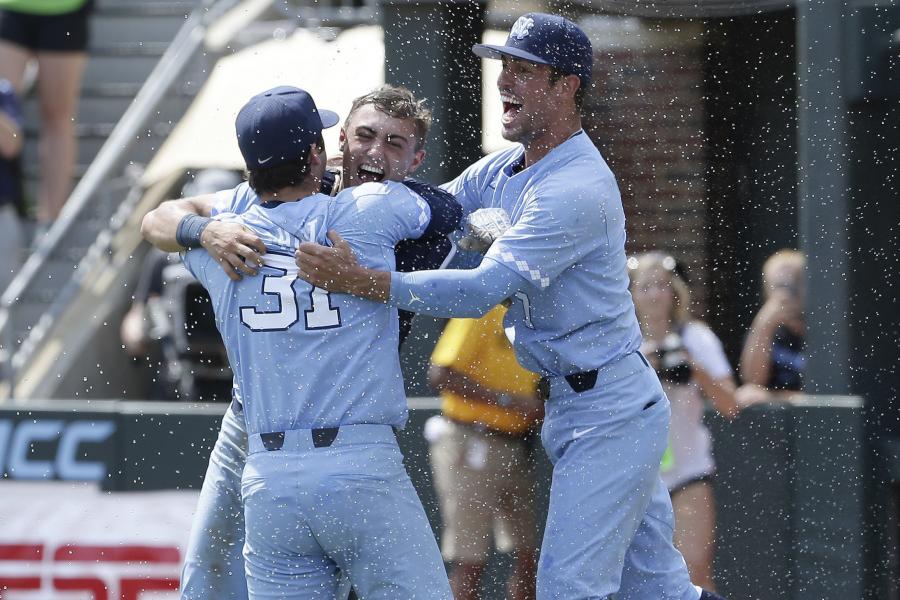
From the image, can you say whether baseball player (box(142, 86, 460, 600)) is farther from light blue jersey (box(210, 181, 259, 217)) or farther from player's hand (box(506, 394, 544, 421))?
player's hand (box(506, 394, 544, 421))

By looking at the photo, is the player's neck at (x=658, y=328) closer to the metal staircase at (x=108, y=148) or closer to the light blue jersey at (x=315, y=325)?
the light blue jersey at (x=315, y=325)

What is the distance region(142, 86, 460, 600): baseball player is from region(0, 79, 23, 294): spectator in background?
3.59m

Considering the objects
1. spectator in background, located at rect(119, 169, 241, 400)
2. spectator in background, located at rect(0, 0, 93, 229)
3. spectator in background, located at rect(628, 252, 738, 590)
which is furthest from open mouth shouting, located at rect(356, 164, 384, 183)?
spectator in background, located at rect(0, 0, 93, 229)

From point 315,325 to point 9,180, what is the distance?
14.5 feet

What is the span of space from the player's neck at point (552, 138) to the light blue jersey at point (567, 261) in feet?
0.11

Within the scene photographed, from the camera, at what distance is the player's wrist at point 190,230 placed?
4113 millimetres

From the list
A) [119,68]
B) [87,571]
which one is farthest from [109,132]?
[87,571]

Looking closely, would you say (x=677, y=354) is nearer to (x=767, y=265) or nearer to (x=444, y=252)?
(x=767, y=265)

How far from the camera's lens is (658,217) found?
24.9ft

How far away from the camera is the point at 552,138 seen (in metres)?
4.40

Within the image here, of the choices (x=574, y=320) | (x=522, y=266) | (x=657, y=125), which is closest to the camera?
(x=522, y=266)

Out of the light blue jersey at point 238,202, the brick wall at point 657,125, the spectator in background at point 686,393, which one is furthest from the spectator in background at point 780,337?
the light blue jersey at point 238,202

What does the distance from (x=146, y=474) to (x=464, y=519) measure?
134 centimetres

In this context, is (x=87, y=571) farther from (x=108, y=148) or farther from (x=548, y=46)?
(x=548, y=46)
